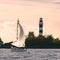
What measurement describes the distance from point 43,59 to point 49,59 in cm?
181

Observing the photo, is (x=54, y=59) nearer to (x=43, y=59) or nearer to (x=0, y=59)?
(x=43, y=59)

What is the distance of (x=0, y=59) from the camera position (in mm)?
136500

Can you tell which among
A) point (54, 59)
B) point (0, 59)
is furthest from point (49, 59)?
point (0, 59)

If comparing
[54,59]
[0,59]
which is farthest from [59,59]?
[0,59]

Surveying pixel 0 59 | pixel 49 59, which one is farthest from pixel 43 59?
pixel 0 59

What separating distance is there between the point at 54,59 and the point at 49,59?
142cm

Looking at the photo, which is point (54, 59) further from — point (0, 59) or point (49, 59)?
point (0, 59)

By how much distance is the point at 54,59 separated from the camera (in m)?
138

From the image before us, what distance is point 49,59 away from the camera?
138125 millimetres

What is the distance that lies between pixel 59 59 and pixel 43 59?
15.1 feet

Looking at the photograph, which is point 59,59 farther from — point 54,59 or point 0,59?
point 0,59

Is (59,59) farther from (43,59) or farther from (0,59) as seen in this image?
(0,59)

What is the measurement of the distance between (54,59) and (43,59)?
121 inches

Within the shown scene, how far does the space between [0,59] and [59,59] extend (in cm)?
1626
